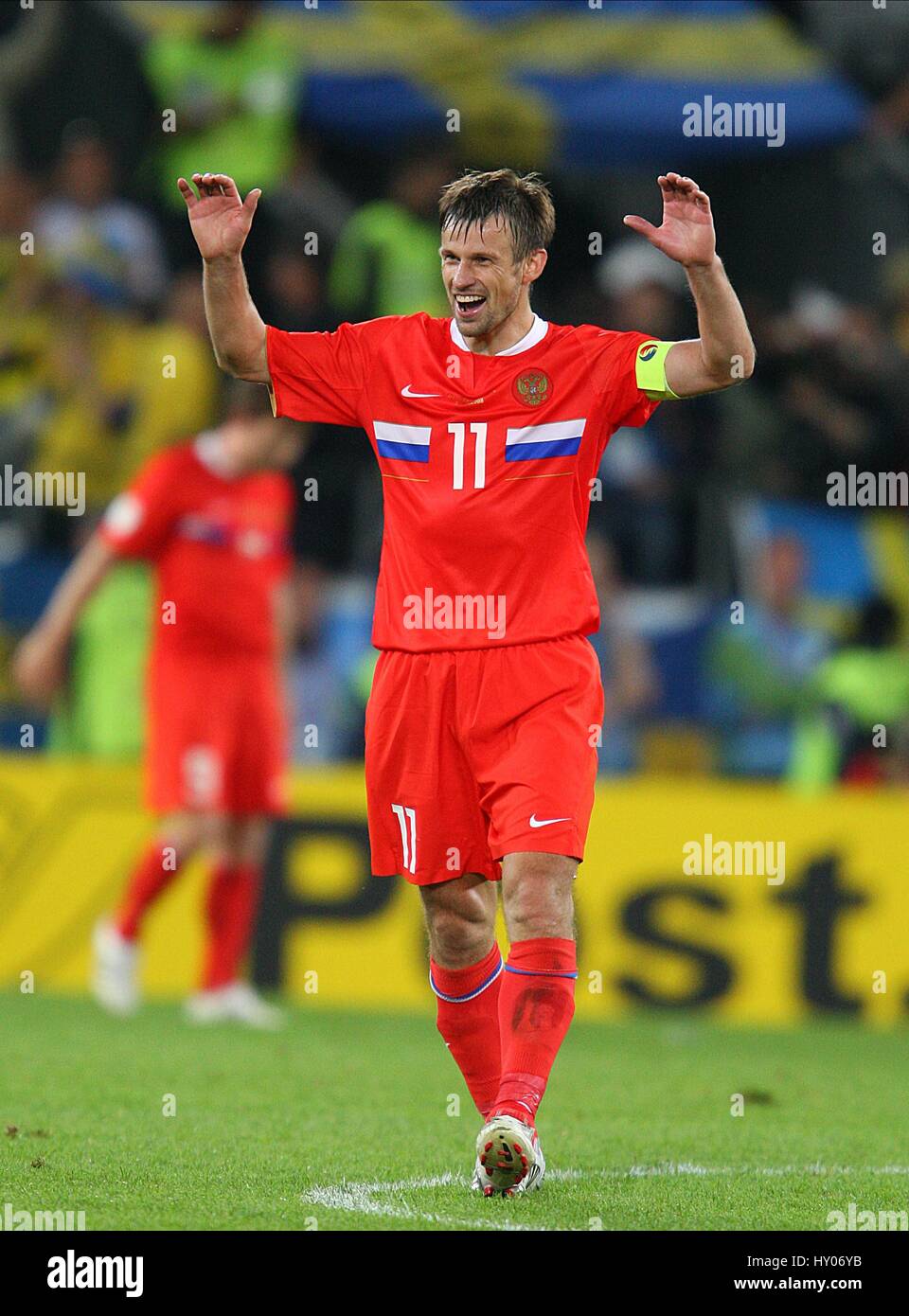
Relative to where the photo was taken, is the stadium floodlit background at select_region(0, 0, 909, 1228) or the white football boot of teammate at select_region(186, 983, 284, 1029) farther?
the stadium floodlit background at select_region(0, 0, 909, 1228)

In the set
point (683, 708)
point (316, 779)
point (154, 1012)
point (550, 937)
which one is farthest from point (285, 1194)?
point (683, 708)

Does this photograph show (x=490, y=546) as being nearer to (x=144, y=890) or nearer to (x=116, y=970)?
(x=144, y=890)

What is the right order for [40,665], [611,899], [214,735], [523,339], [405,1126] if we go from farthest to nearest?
[611,899], [214,735], [40,665], [405,1126], [523,339]

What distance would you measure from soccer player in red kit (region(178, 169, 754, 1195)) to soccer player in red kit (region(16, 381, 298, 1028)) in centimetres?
408

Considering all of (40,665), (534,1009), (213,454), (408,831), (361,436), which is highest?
(361,436)

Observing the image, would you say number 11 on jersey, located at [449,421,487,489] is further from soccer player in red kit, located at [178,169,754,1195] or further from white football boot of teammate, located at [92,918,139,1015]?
white football boot of teammate, located at [92,918,139,1015]

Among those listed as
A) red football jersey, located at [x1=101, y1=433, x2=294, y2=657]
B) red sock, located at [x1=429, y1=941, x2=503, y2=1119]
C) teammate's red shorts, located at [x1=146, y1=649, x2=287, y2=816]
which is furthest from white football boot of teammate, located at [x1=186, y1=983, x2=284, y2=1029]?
red sock, located at [x1=429, y1=941, x2=503, y2=1119]

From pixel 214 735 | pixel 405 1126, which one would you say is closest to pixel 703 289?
pixel 405 1126

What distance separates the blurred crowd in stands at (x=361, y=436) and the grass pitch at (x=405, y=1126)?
8.44 feet

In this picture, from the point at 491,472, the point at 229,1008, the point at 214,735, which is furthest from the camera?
the point at 214,735

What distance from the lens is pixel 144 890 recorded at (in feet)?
30.8

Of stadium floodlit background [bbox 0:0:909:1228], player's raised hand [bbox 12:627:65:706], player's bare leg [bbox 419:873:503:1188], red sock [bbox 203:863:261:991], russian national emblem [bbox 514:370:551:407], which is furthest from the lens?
stadium floodlit background [bbox 0:0:909:1228]

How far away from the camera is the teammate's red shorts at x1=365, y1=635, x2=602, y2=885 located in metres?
5.02

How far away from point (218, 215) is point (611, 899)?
5529 mm
